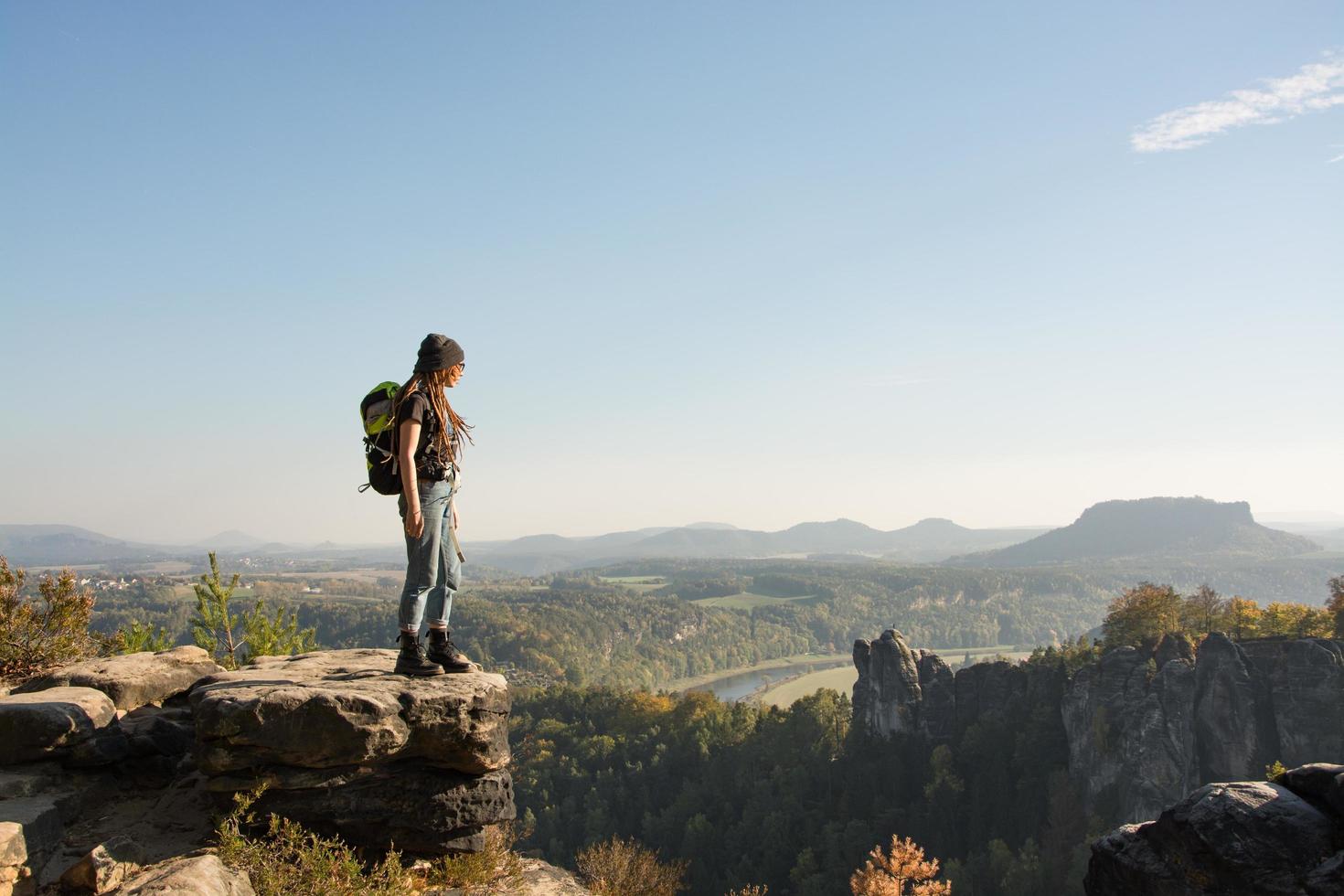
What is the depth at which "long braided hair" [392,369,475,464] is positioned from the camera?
7.22 meters

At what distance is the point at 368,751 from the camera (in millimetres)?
6949

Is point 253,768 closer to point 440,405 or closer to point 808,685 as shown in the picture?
point 440,405

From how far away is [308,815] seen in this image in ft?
22.8

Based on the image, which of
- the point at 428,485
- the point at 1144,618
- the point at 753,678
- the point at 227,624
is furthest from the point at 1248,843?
the point at 753,678

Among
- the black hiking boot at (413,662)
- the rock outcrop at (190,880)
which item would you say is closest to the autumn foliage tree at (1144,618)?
the black hiking boot at (413,662)

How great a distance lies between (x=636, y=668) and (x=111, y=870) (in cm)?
17546

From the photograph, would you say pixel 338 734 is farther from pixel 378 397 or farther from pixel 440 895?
pixel 378 397

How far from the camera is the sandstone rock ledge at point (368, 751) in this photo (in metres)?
6.81

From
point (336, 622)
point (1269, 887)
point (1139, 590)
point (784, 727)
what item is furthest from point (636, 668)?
point (1269, 887)

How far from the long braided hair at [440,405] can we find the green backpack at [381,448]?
0.19 metres

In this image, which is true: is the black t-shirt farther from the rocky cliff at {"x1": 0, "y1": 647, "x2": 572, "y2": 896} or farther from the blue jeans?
the rocky cliff at {"x1": 0, "y1": 647, "x2": 572, "y2": 896}

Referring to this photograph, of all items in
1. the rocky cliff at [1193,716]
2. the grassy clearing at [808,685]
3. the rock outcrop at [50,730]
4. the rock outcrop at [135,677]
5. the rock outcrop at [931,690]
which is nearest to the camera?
the rock outcrop at [50,730]

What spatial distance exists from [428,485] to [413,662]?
1.91m

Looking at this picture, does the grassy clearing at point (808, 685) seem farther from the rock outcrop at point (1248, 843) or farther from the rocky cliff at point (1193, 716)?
the rock outcrop at point (1248, 843)
